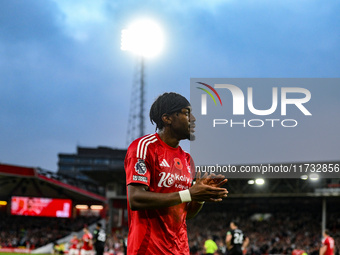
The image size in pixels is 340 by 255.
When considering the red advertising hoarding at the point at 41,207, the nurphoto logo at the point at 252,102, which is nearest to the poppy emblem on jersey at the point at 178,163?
the nurphoto logo at the point at 252,102

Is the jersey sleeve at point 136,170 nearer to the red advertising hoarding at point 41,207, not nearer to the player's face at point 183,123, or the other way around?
the player's face at point 183,123

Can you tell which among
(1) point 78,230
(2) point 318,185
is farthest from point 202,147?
(1) point 78,230

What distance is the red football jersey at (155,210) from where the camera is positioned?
3.24 metres

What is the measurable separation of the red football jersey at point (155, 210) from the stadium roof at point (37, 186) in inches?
1346

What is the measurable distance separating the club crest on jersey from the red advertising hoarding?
40.9 m

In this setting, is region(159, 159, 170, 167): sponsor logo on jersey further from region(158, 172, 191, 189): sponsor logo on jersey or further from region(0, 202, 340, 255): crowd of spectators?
region(0, 202, 340, 255): crowd of spectators

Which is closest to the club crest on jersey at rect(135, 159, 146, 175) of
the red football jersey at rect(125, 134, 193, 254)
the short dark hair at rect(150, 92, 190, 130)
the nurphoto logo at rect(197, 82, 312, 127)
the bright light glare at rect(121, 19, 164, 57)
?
the red football jersey at rect(125, 134, 193, 254)

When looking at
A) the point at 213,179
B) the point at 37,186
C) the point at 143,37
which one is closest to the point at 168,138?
the point at 213,179

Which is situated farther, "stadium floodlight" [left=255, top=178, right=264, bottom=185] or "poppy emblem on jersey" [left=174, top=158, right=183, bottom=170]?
"stadium floodlight" [left=255, top=178, right=264, bottom=185]

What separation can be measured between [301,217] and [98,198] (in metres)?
A: 22.1

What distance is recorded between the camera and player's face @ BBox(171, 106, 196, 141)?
3.42m

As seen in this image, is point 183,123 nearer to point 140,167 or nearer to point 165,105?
point 165,105

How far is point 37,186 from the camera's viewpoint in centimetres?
4091

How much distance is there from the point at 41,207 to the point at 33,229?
2.41 metres
